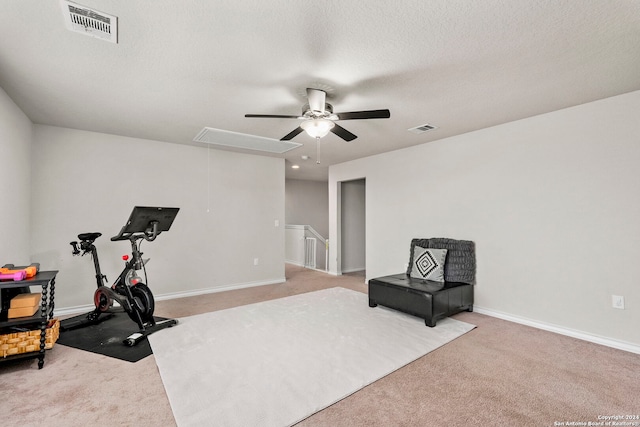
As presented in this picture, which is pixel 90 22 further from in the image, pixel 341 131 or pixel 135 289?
pixel 135 289

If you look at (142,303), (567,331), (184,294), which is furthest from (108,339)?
(567,331)

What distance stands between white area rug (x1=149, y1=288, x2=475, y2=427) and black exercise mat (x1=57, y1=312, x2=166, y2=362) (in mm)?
→ 154

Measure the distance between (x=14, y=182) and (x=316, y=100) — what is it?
320cm

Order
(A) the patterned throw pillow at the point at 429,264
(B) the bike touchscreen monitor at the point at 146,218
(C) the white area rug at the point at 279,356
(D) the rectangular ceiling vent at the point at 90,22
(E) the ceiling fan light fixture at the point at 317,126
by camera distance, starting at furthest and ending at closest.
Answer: (A) the patterned throw pillow at the point at 429,264, (B) the bike touchscreen monitor at the point at 146,218, (E) the ceiling fan light fixture at the point at 317,126, (C) the white area rug at the point at 279,356, (D) the rectangular ceiling vent at the point at 90,22

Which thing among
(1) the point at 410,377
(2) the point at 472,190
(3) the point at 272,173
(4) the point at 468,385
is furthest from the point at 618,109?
(3) the point at 272,173

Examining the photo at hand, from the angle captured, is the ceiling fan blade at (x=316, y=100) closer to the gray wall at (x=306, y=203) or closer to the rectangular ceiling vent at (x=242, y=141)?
the rectangular ceiling vent at (x=242, y=141)

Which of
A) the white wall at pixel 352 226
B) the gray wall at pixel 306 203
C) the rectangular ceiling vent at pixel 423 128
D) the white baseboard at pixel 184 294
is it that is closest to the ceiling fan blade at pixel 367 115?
the rectangular ceiling vent at pixel 423 128

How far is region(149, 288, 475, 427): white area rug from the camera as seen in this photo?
1.90 meters

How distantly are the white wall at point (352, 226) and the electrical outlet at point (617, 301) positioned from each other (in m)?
4.33

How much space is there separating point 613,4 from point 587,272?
251cm

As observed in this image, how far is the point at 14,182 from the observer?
299 cm

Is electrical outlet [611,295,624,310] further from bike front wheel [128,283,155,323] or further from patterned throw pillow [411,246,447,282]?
bike front wheel [128,283,155,323]

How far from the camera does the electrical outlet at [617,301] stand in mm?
2805

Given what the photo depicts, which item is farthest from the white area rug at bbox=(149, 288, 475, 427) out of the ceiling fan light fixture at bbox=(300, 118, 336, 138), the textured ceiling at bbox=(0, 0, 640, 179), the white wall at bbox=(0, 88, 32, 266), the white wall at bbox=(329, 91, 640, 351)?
the textured ceiling at bbox=(0, 0, 640, 179)
